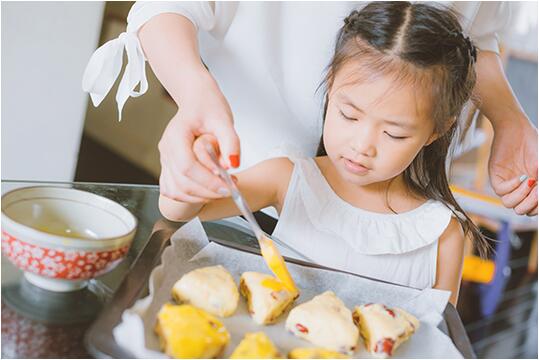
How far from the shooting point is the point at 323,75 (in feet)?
4.19

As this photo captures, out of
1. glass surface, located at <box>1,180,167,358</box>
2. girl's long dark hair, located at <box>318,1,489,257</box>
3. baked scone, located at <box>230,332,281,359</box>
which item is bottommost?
glass surface, located at <box>1,180,167,358</box>

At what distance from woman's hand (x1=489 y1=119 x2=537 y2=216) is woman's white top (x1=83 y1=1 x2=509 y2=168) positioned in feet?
0.70

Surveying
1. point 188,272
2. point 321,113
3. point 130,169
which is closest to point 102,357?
point 188,272

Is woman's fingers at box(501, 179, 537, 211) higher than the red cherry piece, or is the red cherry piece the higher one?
woman's fingers at box(501, 179, 537, 211)

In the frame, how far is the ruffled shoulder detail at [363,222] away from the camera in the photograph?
1.23m

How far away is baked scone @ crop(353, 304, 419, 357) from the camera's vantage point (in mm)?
852

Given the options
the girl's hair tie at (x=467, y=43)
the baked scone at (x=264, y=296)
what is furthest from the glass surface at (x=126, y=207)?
the girl's hair tie at (x=467, y=43)

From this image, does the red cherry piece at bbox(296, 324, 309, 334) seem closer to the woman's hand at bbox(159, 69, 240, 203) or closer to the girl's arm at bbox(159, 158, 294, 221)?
the woman's hand at bbox(159, 69, 240, 203)

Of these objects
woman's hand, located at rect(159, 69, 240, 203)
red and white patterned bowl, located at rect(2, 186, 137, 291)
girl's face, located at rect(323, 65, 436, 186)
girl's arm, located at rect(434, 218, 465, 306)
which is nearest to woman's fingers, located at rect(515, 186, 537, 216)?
girl's arm, located at rect(434, 218, 465, 306)

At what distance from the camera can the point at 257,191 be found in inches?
47.9

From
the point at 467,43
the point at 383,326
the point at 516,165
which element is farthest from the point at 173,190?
the point at 516,165

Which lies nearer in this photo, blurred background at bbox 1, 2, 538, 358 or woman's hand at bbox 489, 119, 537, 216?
woman's hand at bbox 489, 119, 537, 216

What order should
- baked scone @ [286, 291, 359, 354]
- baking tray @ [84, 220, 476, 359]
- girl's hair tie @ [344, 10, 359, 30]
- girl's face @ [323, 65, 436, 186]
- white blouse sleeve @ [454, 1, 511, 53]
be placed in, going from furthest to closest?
1. white blouse sleeve @ [454, 1, 511, 53]
2. girl's hair tie @ [344, 10, 359, 30]
3. girl's face @ [323, 65, 436, 186]
4. baked scone @ [286, 291, 359, 354]
5. baking tray @ [84, 220, 476, 359]

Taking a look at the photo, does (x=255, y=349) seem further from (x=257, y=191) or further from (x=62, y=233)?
(x=257, y=191)
